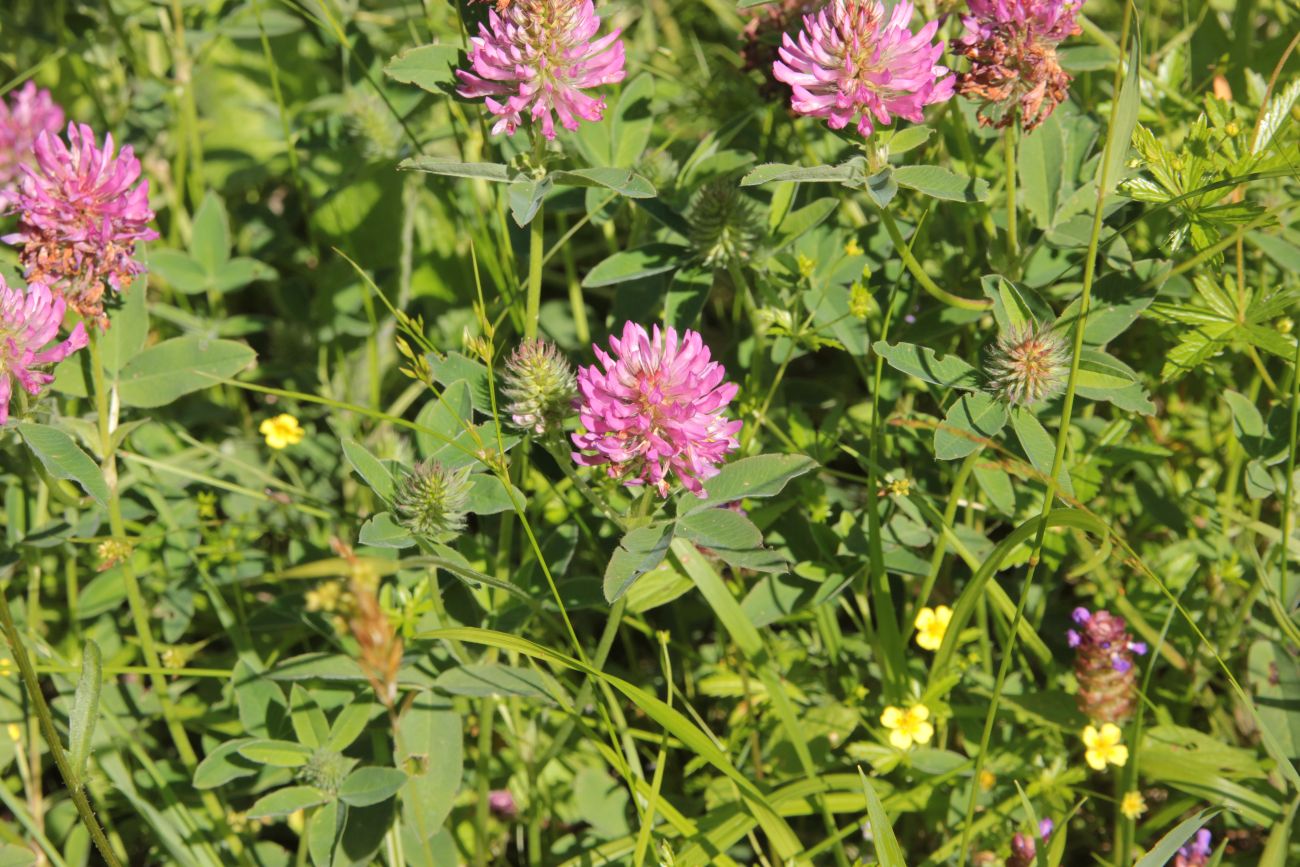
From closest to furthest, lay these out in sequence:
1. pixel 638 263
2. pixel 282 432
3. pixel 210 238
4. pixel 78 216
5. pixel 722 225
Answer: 1. pixel 78 216
2. pixel 722 225
3. pixel 638 263
4. pixel 282 432
5. pixel 210 238

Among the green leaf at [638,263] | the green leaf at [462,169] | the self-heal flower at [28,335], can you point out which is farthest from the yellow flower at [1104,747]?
the self-heal flower at [28,335]

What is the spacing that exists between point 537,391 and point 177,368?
947 mm

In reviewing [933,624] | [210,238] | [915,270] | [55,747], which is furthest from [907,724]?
[210,238]

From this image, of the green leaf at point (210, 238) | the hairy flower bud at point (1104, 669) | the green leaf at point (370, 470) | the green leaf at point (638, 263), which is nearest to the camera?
the green leaf at point (370, 470)

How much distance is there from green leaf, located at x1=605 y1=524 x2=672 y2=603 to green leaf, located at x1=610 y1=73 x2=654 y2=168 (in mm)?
898

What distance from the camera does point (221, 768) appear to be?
2.14m

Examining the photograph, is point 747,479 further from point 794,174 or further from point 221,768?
point 221,768

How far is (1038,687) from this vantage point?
2.53 meters

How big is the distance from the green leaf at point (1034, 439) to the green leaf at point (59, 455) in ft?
5.33

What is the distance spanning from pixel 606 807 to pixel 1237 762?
123cm

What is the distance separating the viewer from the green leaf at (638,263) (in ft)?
7.65

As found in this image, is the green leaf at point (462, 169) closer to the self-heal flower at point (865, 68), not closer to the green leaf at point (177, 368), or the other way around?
the self-heal flower at point (865, 68)

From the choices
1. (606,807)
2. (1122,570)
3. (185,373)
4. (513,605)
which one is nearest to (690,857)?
(606,807)

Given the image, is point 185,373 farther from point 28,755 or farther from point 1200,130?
point 1200,130
